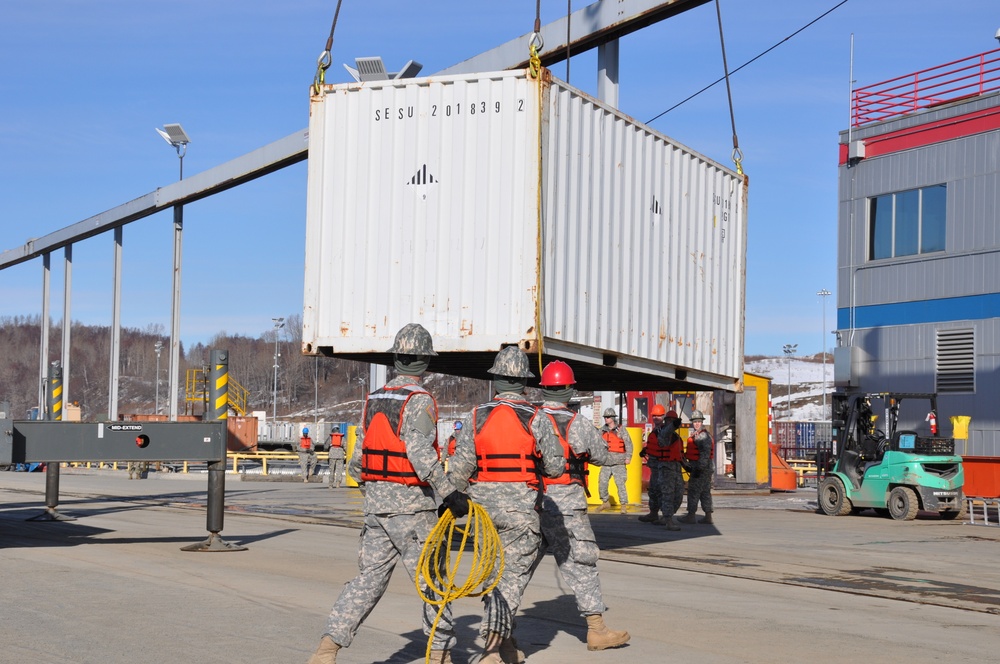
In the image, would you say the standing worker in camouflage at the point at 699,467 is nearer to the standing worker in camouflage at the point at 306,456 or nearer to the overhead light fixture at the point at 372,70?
the overhead light fixture at the point at 372,70

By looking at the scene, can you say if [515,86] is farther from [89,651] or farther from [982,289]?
[982,289]

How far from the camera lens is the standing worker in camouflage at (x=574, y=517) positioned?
712 cm

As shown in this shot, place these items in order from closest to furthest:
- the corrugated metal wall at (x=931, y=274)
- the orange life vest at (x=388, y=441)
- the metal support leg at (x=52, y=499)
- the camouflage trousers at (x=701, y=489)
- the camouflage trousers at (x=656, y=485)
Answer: the orange life vest at (x=388, y=441) < the metal support leg at (x=52, y=499) < the camouflage trousers at (x=656, y=485) < the camouflage trousers at (x=701, y=489) < the corrugated metal wall at (x=931, y=274)

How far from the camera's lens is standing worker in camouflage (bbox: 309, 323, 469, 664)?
6.10m

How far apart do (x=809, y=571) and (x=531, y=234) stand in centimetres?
463

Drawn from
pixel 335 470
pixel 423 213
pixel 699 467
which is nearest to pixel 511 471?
pixel 423 213

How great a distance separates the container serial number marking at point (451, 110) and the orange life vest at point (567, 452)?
181 inches

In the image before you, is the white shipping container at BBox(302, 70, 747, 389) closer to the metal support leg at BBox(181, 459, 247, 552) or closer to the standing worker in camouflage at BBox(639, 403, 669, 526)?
the metal support leg at BBox(181, 459, 247, 552)

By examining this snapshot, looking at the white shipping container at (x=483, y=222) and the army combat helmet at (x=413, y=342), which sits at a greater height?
the white shipping container at (x=483, y=222)

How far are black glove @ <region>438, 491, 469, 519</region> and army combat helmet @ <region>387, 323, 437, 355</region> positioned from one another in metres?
0.84

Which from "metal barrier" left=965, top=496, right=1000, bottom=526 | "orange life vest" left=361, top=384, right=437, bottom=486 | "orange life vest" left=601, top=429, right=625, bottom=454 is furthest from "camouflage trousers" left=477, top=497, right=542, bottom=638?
"metal barrier" left=965, top=496, right=1000, bottom=526

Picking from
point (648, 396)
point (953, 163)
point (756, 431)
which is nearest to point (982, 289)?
point (953, 163)

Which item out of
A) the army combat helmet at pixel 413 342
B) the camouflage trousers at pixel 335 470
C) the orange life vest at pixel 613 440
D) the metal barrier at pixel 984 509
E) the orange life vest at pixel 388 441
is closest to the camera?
the orange life vest at pixel 388 441

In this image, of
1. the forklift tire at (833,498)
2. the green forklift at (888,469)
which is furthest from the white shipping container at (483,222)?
the forklift tire at (833,498)
